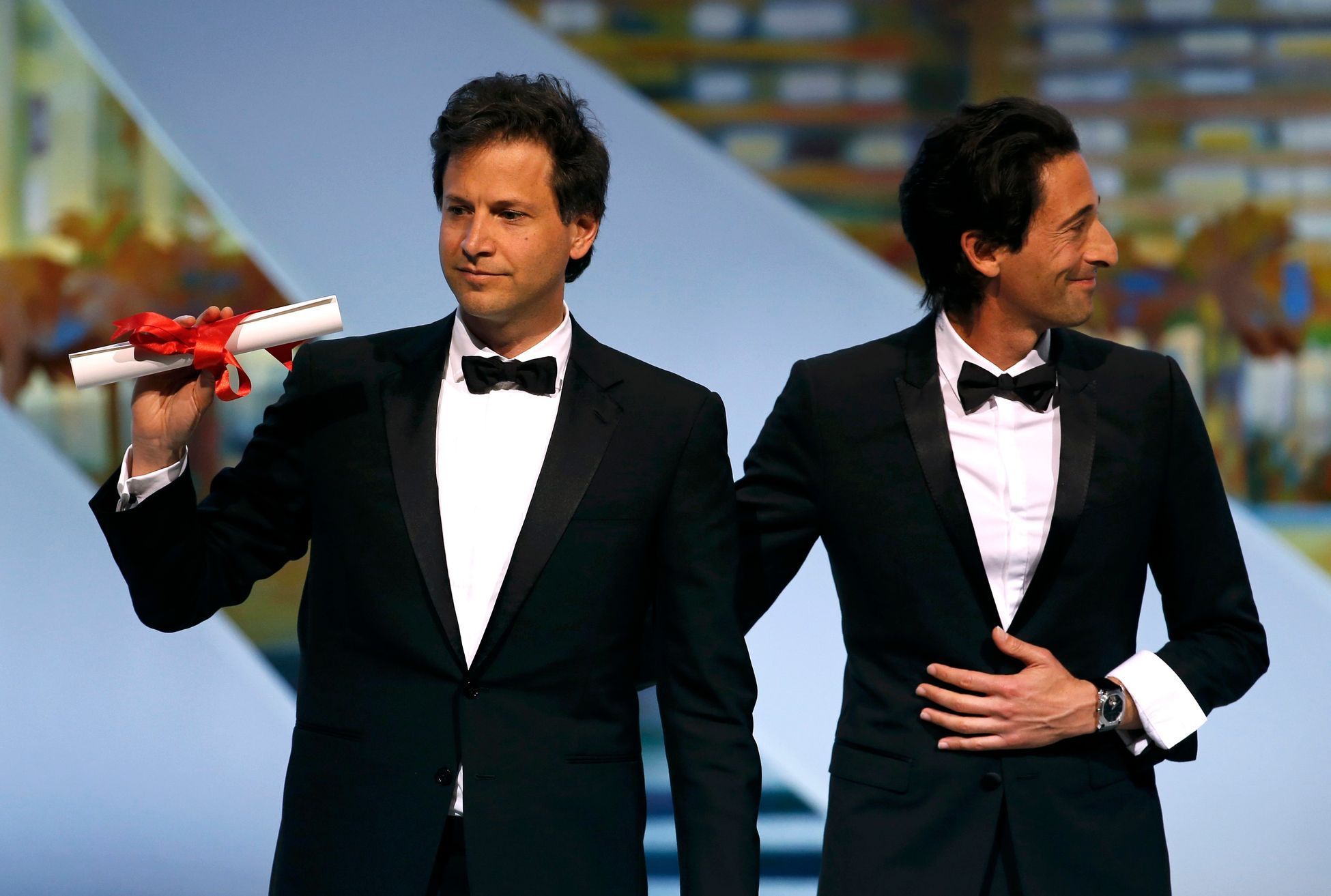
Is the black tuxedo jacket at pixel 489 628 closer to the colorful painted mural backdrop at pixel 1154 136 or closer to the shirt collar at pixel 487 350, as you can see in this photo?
the shirt collar at pixel 487 350

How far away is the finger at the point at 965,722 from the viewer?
213cm

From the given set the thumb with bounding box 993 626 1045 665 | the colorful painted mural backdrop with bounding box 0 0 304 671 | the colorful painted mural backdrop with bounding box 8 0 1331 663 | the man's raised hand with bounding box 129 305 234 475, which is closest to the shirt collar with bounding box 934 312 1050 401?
the thumb with bounding box 993 626 1045 665

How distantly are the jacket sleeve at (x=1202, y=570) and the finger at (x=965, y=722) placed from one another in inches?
12.0

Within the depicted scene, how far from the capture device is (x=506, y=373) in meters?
2.07

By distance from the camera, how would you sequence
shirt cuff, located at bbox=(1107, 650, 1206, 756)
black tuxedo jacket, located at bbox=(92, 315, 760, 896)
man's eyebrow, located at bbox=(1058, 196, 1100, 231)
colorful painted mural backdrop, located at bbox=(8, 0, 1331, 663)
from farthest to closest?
1. colorful painted mural backdrop, located at bbox=(8, 0, 1331, 663)
2. man's eyebrow, located at bbox=(1058, 196, 1100, 231)
3. shirt cuff, located at bbox=(1107, 650, 1206, 756)
4. black tuxedo jacket, located at bbox=(92, 315, 760, 896)

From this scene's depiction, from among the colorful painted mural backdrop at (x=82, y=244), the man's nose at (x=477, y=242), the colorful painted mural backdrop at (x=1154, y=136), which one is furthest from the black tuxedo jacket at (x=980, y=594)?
the colorful painted mural backdrop at (x=82, y=244)

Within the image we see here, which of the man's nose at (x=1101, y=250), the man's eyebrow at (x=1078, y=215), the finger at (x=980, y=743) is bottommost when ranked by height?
the finger at (x=980, y=743)

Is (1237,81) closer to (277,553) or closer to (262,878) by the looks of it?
(277,553)

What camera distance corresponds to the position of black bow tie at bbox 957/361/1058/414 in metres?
2.27

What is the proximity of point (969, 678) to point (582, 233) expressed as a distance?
0.84 metres

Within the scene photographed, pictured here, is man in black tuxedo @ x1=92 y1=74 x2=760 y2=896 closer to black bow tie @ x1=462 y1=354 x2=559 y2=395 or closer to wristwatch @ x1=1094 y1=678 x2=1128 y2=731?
black bow tie @ x1=462 y1=354 x2=559 y2=395

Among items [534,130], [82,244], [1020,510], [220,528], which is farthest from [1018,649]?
[82,244]

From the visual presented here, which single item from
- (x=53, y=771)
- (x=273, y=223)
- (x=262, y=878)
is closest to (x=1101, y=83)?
(x=273, y=223)

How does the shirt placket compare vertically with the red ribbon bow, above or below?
below
